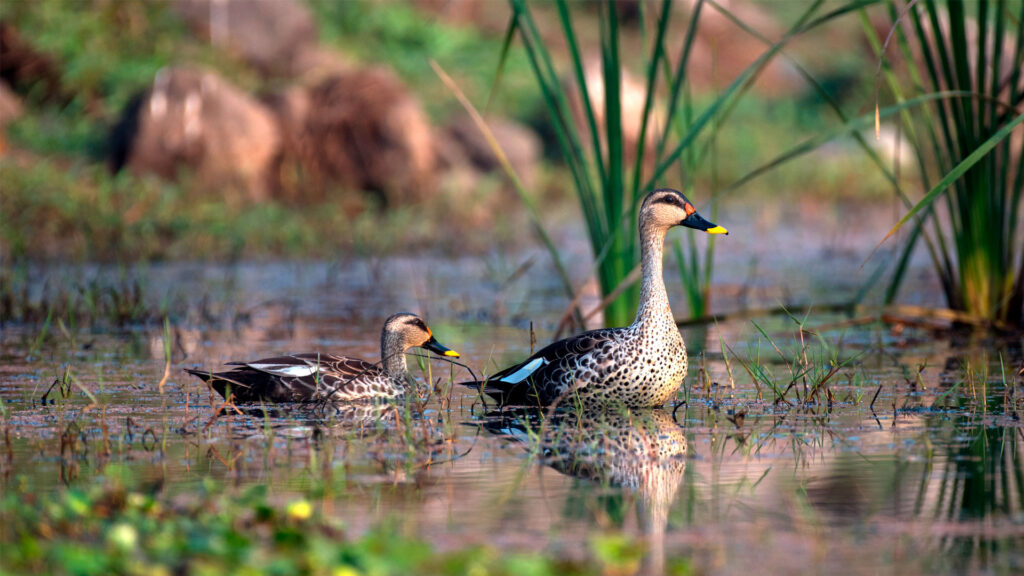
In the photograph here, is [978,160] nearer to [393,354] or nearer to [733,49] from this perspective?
[393,354]

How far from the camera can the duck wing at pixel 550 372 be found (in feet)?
21.8

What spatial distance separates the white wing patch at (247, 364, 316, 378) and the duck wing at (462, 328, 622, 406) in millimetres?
767

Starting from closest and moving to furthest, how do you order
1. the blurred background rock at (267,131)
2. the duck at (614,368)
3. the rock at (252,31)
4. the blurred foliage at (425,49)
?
1. the duck at (614,368)
2. the blurred background rock at (267,131)
3. the rock at (252,31)
4. the blurred foliage at (425,49)

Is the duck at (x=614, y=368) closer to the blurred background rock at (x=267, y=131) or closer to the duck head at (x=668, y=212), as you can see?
the duck head at (x=668, y=212)

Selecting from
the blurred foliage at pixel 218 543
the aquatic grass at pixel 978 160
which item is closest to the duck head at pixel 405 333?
the aquatic grass at pixel 978 160

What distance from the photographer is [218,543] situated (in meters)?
3.78

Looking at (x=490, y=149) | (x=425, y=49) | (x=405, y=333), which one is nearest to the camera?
(x=405, y=333)

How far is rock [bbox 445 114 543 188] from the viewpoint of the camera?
20266 millimetres

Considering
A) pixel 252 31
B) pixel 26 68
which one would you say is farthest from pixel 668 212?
pixel 252 31

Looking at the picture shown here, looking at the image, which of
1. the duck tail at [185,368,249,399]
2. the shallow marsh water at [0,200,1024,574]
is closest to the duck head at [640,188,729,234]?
the shallow marsh water at [0,200,1024,574]

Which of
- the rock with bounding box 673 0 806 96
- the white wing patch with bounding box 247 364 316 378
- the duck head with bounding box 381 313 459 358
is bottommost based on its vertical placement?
the white wing patch with bounding box 247 364 316 378

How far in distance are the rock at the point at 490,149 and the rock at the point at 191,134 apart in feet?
11.2

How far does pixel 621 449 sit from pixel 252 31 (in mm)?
18672

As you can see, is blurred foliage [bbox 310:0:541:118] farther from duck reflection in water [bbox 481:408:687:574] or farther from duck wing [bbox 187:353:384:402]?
duck reflection in water [bbox 481:408:687:574]
